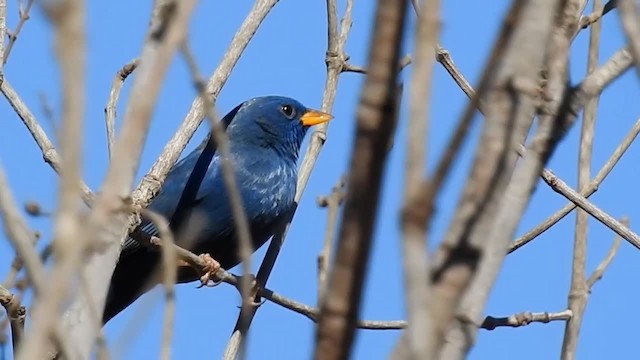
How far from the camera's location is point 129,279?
7961 millimetres

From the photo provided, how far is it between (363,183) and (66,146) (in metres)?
0.41

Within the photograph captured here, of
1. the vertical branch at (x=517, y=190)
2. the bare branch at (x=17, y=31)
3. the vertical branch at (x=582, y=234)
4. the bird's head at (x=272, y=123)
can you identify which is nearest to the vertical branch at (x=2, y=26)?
the bare branch at (x=17, y=31)

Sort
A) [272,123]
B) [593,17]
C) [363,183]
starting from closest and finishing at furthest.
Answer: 1. [363,183]
2. [593,17]
3. [272,123]

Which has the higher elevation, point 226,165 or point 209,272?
point 209,272

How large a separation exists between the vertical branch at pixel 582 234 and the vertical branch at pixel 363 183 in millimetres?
2371

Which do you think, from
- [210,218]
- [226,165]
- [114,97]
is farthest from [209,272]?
[226,165]

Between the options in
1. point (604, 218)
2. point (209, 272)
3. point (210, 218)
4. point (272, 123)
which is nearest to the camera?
point (604, 218)

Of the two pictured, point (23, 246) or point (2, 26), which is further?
point (2, 26)

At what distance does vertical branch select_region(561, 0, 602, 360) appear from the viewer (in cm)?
396

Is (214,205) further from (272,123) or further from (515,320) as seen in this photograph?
(515,320)

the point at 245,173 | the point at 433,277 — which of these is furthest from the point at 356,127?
the point at 245,173

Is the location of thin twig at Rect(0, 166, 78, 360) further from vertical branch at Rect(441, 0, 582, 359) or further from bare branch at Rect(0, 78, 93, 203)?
bare branch at Rect(0, 78, 93, 203)

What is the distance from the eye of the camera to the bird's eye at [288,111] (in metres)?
9.25

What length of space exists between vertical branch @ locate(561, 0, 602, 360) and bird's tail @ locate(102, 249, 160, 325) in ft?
12.7
